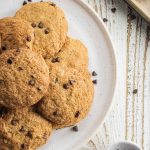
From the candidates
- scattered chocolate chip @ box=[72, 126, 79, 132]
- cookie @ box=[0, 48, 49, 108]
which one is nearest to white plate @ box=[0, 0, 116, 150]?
scattered chocolate chip @ box=[72, 126, 79, 132]

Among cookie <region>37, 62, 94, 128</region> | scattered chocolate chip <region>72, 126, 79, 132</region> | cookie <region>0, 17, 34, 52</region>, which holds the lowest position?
scattered chocolate chip <region>72, 126, 79, 132</region>

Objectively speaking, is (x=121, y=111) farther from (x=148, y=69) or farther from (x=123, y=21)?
(x=123, y=21)

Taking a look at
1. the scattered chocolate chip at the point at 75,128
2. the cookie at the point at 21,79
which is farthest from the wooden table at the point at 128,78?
the cookie at the point at 21,79

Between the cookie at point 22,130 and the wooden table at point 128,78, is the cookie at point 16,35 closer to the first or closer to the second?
the cookie at point 22,130

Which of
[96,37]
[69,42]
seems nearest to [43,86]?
[69,42]

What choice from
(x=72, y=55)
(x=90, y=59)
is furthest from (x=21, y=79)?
(x=90, y=59)

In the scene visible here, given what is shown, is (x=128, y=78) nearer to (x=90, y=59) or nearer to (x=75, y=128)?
(x=90, y=59)

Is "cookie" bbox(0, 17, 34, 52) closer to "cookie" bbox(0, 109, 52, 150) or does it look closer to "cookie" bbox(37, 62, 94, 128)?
"cookie" bbox(37, 62, 94, 128)
